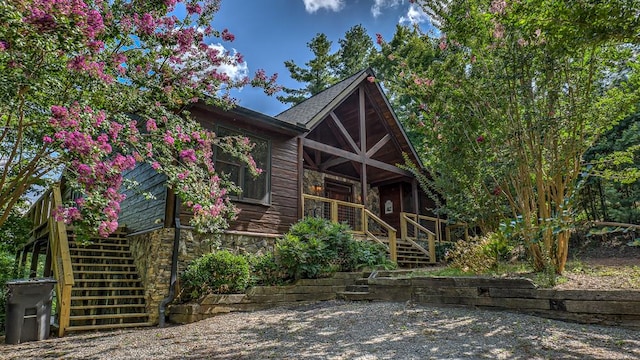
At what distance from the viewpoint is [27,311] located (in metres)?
5.52

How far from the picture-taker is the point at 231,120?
8195 mm

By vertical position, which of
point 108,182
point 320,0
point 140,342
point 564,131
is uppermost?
point 320,0

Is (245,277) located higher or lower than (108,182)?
lower

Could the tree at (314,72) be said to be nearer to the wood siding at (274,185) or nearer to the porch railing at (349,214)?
the porch railing at (349,214)

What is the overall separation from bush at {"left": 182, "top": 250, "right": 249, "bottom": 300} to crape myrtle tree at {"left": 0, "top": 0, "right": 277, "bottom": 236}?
2.44 feet

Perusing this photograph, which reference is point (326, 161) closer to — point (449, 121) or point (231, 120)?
point (231, 120)

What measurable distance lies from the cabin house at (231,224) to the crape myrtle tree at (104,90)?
158 centimetres

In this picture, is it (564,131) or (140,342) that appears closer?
(140,342)

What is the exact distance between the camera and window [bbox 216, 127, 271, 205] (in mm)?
8109

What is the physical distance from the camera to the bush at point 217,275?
648cm

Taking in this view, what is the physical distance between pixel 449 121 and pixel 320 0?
1018 cm

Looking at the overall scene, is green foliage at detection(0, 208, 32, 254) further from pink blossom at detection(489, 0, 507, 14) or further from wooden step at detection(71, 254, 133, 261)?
pink blossom at detection(489, 0, 507, 14)

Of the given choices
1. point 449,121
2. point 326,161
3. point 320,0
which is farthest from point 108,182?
point 320,0

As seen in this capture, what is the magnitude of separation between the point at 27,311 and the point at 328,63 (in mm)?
23434
